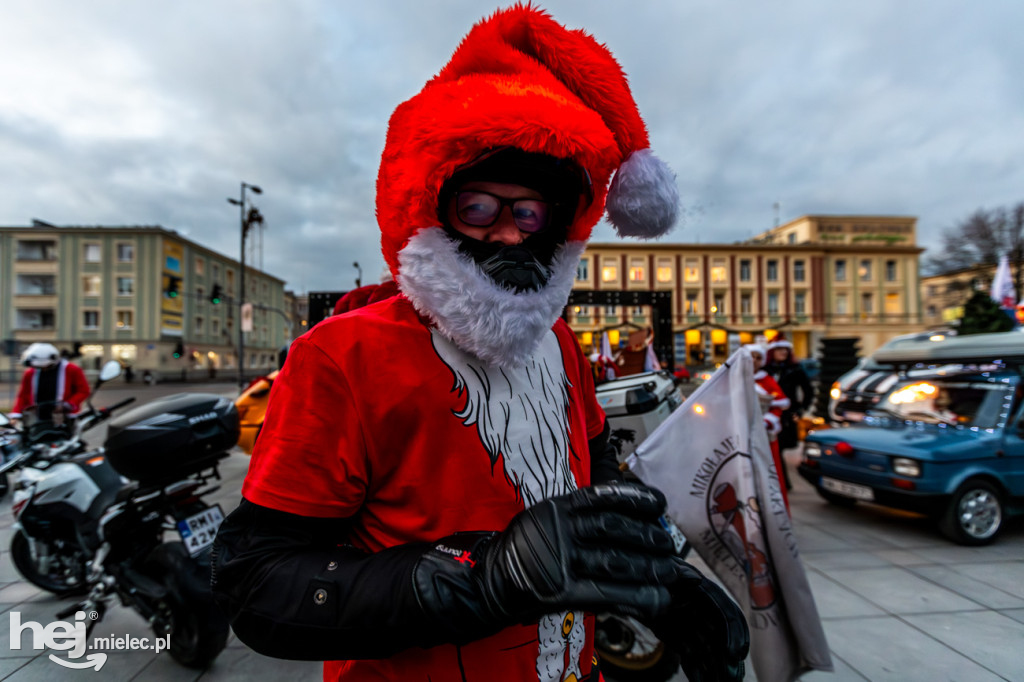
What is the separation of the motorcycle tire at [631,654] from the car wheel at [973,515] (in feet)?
12.1

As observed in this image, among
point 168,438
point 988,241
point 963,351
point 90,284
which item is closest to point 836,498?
point 963,351

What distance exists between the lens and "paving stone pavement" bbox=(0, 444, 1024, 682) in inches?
101

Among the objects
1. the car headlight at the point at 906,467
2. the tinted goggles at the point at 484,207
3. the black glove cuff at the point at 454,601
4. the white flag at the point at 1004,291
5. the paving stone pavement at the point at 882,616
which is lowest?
the paving stone pavement at the point at 882,616

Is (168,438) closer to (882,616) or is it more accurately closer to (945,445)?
→ (882,616)

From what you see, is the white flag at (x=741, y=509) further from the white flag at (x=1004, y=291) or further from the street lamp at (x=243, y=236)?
the street lamp at (x=243, y=236)

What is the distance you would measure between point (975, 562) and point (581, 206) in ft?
16.7

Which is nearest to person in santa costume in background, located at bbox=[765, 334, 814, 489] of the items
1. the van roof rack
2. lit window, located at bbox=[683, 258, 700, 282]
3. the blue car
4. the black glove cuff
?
the blue car

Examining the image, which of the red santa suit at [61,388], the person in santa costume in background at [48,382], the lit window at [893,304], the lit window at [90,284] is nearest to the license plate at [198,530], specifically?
the person in santa costume in background at [48,382]

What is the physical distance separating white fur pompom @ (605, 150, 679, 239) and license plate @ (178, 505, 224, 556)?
8.36 feet

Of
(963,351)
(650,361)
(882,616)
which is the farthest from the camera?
(650,361)

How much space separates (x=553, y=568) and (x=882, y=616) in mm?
3631

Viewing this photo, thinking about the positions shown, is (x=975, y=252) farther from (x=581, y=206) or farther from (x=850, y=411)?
(x=581, y=206)

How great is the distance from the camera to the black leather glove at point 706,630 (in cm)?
105

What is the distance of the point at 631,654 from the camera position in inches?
95.0
